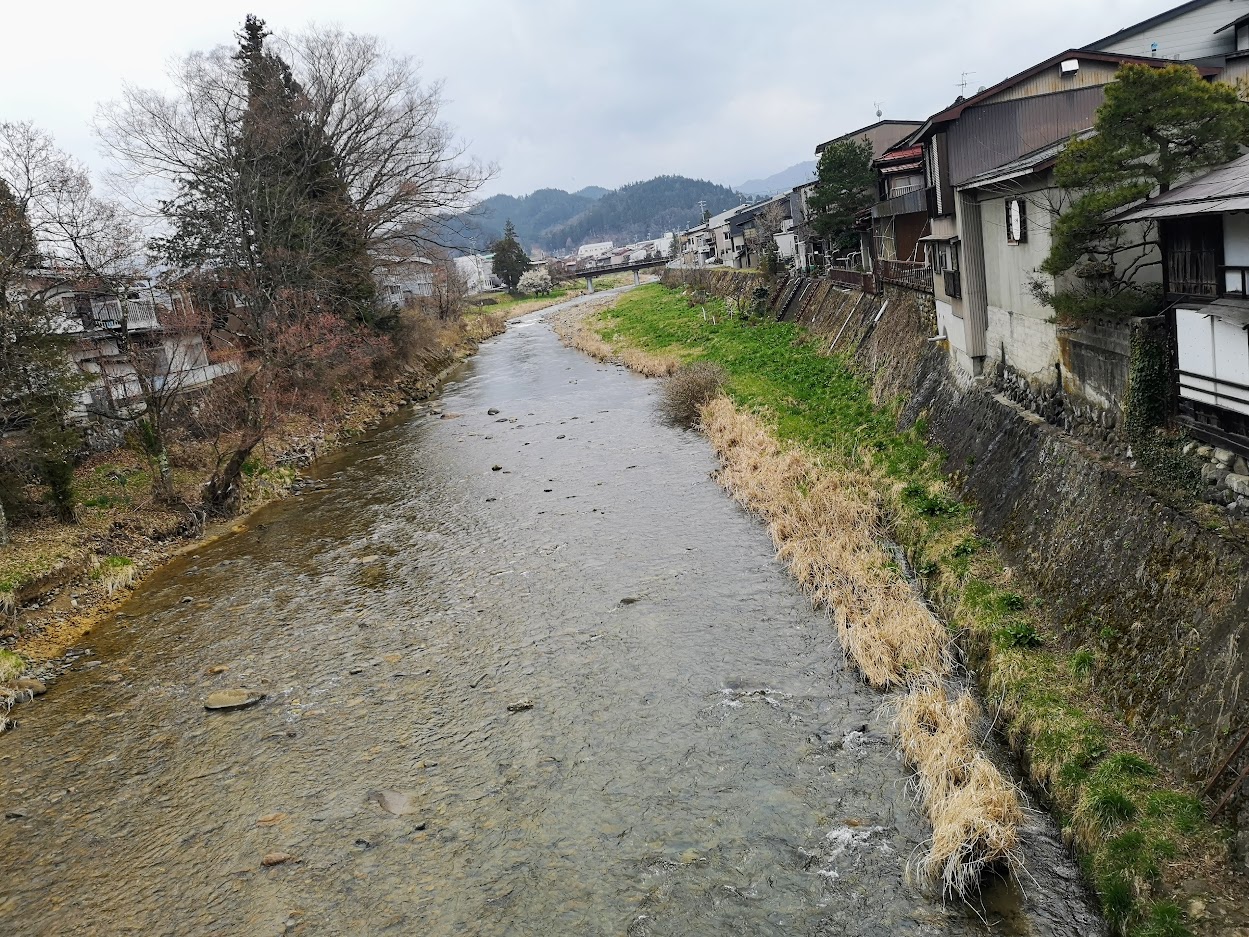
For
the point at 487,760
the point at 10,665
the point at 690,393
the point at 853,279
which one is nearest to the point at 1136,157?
the point at 487,760

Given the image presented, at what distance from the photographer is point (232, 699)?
→ 11977 millimetres

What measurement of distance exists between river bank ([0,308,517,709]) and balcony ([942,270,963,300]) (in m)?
17.6

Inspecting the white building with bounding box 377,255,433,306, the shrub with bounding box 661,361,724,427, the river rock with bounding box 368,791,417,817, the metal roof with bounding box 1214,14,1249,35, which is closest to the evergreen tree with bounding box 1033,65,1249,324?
the river rock with bounding box 368,791,417,817

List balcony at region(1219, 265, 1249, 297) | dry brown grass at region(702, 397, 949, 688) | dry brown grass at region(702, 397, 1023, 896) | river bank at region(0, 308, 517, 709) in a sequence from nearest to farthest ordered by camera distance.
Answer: dry brown grass at region(702, 397, 1023, 896)
balcony at region(1219, 265, 1249, 297)
dry brown grass at region(702, 397, 949, 688)
river bank at region(0, 308, 517, 709)

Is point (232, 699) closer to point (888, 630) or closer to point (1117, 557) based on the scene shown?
point (888, 630)

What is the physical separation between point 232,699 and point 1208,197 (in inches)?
539

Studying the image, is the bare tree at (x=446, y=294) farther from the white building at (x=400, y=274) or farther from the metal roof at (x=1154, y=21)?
the metal roof at (x=1154, y=21)

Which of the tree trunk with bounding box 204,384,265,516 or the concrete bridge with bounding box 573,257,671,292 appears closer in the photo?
the tree trunk with bounding box 204,384,265,516

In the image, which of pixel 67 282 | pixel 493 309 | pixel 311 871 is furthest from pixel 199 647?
pixel 493 309

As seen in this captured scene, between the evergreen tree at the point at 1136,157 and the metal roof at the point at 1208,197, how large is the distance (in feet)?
1.92

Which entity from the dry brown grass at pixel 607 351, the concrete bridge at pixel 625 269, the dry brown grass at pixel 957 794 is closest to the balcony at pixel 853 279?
the dry brown grass at pixel 607 351

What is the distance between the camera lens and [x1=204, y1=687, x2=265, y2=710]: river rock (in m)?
11.8

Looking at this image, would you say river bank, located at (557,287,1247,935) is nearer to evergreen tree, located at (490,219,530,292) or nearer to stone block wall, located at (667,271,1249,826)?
stone block wall, located at (667,271,1249,826)

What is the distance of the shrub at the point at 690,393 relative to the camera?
88.5ft
